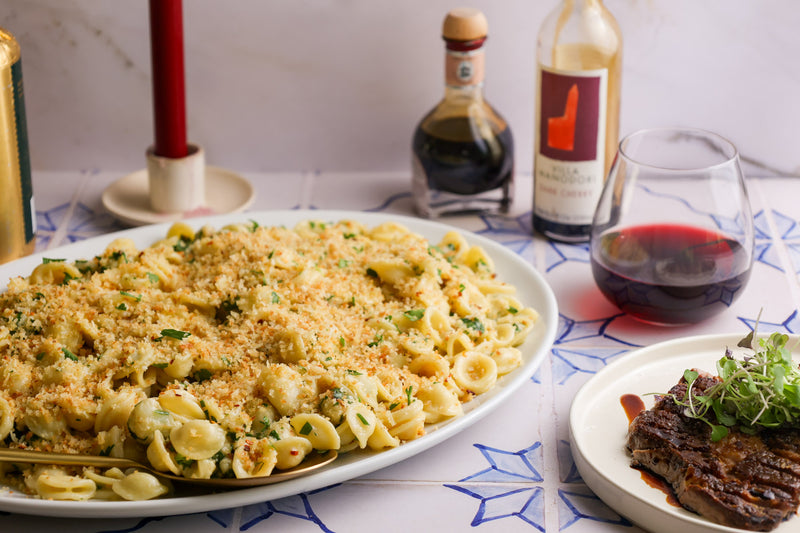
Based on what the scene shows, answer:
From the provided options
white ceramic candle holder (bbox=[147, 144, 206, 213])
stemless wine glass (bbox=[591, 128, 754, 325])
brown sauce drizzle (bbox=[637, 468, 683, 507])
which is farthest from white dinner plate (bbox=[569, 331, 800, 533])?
white ceramic candle holder (bbox=[147, 144, 206, 213])

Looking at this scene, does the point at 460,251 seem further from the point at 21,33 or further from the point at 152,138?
the point at 21,33

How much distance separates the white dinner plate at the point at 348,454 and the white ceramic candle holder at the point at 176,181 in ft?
0.68

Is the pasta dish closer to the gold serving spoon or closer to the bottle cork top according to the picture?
the gold serving spoon

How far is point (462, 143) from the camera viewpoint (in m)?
2.22

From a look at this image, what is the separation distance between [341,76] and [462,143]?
0.48 meters

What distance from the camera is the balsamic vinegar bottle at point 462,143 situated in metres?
2.17

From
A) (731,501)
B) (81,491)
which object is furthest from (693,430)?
(81,491)

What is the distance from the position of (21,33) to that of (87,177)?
406 millimetres

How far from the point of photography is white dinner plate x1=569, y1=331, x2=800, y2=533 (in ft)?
4.22

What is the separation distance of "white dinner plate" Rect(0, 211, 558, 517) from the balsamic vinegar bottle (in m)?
0.20

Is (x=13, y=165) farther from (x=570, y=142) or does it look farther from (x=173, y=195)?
(x=570, y=142)

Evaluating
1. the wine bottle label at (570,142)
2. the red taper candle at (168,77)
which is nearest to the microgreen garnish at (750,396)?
the wine bottle label at (570,142)

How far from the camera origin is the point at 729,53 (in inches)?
96.2

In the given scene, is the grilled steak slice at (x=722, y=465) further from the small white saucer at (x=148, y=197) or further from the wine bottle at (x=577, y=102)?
the small white saucer at (x=148, y=197)
